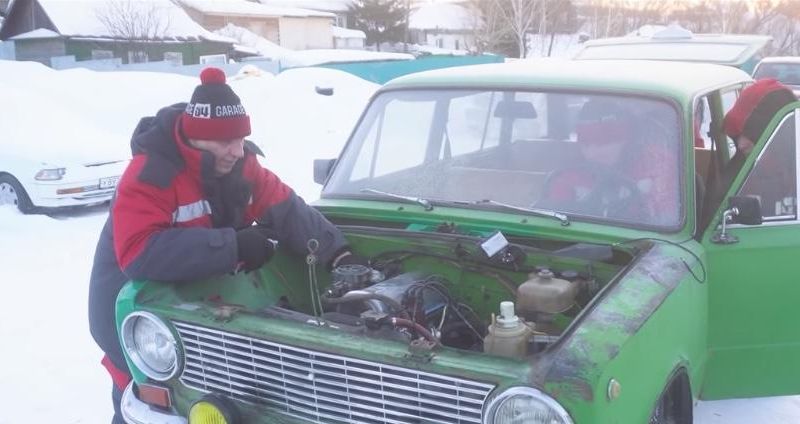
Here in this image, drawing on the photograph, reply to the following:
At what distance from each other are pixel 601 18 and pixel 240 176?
48909mm

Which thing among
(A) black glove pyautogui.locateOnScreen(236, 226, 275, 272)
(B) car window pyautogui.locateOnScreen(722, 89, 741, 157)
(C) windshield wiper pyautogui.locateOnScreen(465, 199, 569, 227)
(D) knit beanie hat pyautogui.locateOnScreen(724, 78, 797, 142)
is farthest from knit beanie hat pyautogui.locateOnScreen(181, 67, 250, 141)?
(B) car window pyautogui.locateOnScreen(722, 89, 741, 157)

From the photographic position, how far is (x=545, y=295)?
118 inches

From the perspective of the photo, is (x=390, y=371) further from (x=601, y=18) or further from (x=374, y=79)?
(x=601, y=18)

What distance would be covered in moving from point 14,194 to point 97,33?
1050 inches

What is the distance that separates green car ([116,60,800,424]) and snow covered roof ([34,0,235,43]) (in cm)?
3195

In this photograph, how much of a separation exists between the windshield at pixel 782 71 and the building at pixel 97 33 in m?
23.3

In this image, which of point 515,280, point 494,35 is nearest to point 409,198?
point 515,280

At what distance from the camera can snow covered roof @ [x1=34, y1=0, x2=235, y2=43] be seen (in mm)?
33375

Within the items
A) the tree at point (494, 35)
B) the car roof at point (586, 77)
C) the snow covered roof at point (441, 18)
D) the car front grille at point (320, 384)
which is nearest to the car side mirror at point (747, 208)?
the car roof at point (586, 77)

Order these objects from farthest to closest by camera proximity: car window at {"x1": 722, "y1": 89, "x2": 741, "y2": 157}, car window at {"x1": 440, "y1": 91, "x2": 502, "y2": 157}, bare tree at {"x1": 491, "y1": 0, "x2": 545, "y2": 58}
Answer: bare tree at {"x1": 491, "y1": 0, "x2": 545, "y2": 58}
car window at {"x1": 722, "y1": 89, "x2": 741, "y2": 157}
car window at {"x1": 440, "y1": 91, "x2": 502, "y2": 157}

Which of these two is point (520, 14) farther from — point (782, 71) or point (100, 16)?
point (782, 71)

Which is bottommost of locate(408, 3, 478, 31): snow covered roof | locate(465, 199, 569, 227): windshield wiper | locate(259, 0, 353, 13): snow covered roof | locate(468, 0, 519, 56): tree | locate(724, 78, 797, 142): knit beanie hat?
locate(465, 199, 569, 227): windshield wiper

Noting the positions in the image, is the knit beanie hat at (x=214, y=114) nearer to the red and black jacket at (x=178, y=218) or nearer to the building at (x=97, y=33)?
the red and black jacket at (x=178, y=218)

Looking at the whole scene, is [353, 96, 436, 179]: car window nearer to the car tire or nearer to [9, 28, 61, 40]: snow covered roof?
the car tire
